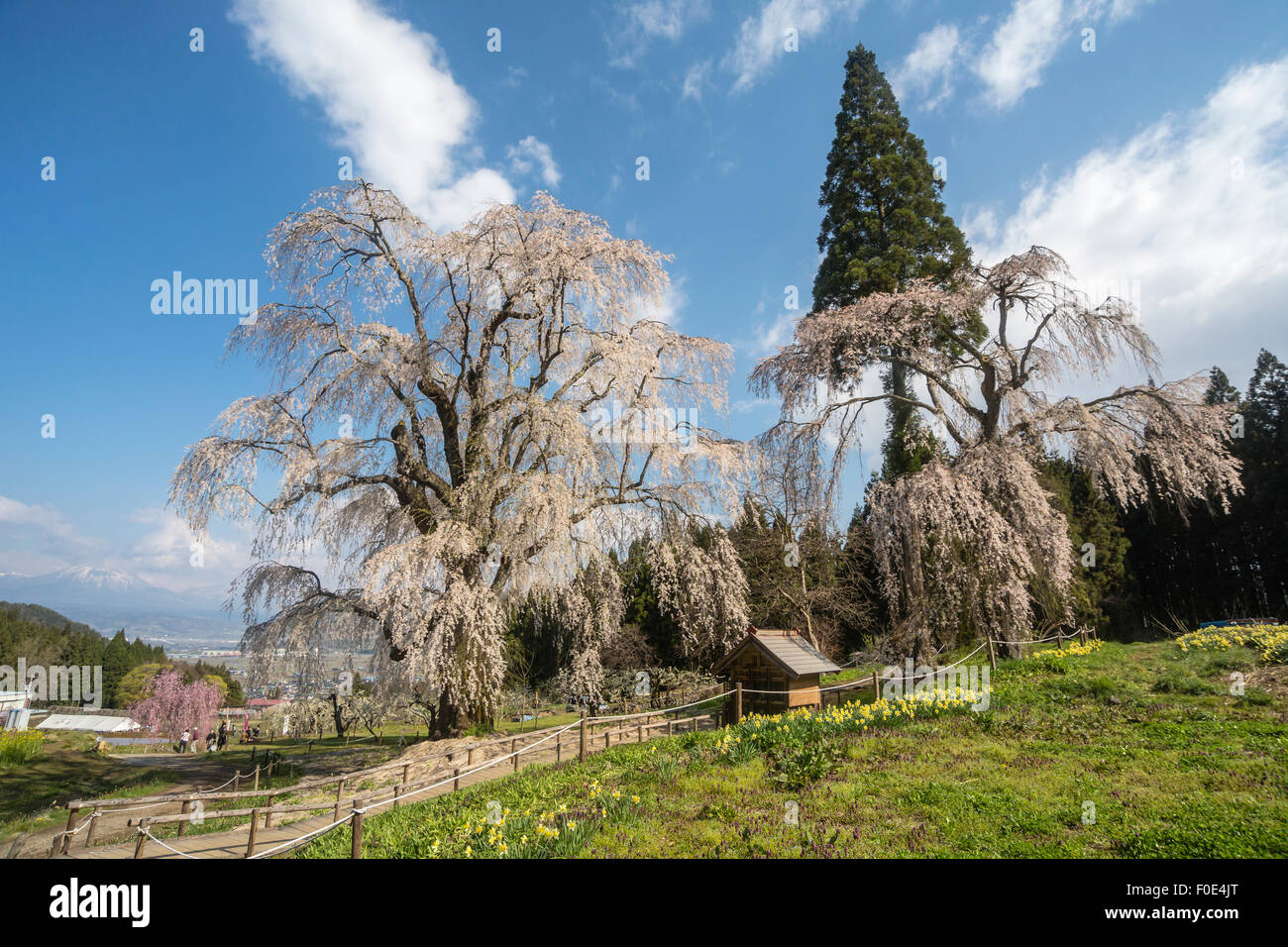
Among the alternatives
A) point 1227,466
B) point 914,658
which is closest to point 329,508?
point 914,658

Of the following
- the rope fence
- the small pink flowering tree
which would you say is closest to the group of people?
the small pink flowering tree

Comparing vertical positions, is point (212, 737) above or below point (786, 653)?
below

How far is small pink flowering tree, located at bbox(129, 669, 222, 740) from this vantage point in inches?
1626

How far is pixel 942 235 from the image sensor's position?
72.0 feet

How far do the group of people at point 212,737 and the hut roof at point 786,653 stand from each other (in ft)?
102

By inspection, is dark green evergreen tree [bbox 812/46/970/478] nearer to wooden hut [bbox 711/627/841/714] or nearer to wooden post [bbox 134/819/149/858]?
wooden hut [bbox 711/627/841/714]

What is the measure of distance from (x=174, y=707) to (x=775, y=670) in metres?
44.6

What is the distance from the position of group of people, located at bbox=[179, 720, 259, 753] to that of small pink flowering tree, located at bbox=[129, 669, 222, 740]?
715mm

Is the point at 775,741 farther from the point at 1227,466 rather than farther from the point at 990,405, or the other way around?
the point at 1227,466

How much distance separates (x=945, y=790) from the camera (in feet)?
21.7

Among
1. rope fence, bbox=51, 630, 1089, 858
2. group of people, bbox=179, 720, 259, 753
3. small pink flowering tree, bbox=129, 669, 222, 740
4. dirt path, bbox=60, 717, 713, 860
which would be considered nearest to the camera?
rope fence, bbox=51, 630, 1089, 858

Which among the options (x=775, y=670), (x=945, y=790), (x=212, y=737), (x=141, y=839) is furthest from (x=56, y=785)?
(x=212, y=737)

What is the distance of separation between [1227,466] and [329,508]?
64.9 ft

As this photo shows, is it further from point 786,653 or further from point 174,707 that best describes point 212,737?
point 786,653
